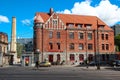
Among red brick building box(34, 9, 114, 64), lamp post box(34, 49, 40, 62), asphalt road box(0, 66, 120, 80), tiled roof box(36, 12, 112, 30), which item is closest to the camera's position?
asphalt road box(0, 66, 120, 80)

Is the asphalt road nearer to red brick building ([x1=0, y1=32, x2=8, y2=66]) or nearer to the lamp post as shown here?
the lamp post

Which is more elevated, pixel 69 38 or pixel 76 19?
pixel 76 19

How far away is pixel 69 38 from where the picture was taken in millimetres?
79188

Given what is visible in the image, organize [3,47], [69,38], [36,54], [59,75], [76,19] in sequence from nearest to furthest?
1. [59,75]
2. [36,54]
3. [69,38]
4. [3,47]
5. [76,19]

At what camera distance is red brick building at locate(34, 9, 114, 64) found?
76562mm

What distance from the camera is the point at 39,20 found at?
252 feet

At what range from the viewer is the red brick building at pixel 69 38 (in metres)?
76.6

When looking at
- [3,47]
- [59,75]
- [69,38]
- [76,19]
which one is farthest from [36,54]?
[59,75]

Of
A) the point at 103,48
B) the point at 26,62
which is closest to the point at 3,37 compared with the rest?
the point at 26,62

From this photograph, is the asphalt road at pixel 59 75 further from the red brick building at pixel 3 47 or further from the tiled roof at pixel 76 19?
the tiled roof at pixel 76 19

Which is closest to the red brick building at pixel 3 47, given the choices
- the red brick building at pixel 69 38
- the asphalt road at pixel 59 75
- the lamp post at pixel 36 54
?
the lamp post at pixel 36 54

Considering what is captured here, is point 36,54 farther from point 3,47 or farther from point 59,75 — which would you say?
point 59,75

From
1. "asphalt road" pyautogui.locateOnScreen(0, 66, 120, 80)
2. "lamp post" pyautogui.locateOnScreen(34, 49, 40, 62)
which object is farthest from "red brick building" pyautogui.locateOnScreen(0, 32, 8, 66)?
"asphalt road" pyautogui.locateOnScreen(0, 66, 120, 80)

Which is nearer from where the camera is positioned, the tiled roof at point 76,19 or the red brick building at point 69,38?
the red brick building at point 69,38
